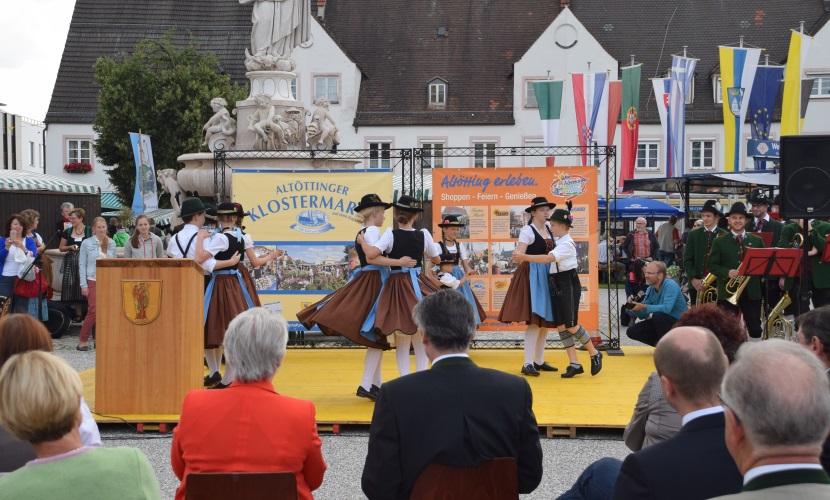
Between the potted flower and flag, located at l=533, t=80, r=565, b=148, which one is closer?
flag, located at l=533, t=80, r=565, b=148

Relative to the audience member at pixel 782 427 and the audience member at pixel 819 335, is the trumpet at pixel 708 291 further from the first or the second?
the audience member at pixel 782 427

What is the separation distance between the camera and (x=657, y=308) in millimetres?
11969

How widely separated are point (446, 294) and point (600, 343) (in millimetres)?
8030

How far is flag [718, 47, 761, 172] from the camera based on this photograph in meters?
23.1

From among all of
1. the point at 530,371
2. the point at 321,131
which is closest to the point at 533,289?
the point at 530,371

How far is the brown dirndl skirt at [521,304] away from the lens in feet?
35.8

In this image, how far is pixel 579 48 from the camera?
44062mm

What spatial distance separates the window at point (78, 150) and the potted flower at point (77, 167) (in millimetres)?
272

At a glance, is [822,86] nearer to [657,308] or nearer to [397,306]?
[657,308]

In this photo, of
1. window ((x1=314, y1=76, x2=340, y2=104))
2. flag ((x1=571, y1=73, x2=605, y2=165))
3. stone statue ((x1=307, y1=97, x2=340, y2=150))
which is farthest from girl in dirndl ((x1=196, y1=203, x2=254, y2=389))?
window ((x1=314, y1=76, x2=340, y2=104))

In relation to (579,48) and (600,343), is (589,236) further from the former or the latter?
(579,48)

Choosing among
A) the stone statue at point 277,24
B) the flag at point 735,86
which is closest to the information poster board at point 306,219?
the stone statue at point 277,24

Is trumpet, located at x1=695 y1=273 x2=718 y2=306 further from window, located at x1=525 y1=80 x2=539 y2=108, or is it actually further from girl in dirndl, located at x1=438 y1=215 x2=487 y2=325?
window, located at x1=525 y1=80 x2=539 y2=108

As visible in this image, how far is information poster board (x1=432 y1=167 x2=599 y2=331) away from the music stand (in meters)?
1.68
